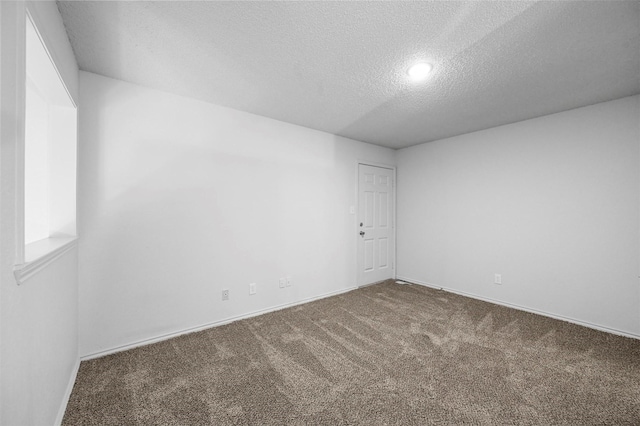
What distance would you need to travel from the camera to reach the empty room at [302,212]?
1493mm

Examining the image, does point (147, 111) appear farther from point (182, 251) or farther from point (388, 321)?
point (388, 321)

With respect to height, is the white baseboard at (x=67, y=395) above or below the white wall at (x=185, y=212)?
below

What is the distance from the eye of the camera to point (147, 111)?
2.37 meters

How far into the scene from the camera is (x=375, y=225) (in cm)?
438

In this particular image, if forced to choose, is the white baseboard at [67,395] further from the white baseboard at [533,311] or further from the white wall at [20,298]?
the white baseboard at [533,311]

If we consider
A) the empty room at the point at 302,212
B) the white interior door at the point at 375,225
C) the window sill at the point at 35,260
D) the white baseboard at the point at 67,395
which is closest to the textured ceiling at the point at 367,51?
the empty room at the point at 302,212

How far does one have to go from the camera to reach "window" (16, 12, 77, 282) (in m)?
1.60

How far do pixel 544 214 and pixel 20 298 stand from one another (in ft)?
14.3

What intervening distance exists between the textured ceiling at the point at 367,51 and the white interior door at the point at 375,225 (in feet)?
5.24

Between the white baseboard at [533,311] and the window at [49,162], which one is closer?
the window at [49,162]

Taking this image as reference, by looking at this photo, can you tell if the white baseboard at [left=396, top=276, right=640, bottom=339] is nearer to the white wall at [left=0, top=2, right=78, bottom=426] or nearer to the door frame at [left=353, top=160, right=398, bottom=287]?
the door frame at [left=353, top=160, right=398, bottom=287]

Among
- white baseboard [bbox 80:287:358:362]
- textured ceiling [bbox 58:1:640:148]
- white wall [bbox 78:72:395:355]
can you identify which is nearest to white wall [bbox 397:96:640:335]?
textured ceiling [bbox 58:1:640:148]

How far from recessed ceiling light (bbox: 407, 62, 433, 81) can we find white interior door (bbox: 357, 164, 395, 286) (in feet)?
6.63

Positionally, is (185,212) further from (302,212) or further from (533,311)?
(533,311)
